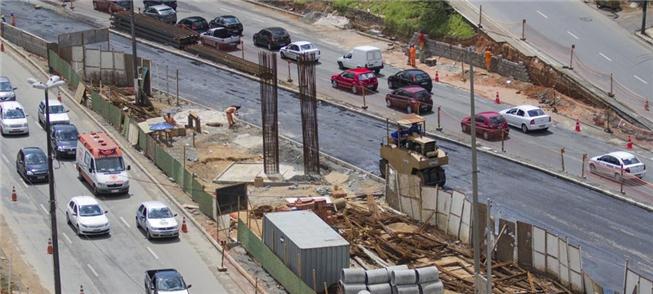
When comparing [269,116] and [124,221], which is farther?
[269,116]

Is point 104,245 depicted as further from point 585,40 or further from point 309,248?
point 585,40

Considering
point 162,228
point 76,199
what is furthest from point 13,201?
point 162,228

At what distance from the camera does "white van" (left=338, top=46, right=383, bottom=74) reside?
84875 mm

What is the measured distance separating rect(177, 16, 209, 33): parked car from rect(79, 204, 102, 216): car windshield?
3758cm

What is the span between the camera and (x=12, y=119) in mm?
71750

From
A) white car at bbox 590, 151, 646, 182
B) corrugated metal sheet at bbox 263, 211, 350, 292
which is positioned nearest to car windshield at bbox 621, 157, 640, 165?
white car at bbox 590, 151, 646, 182

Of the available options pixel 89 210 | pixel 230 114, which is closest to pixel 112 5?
pixel 230 114

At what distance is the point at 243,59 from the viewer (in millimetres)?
88062

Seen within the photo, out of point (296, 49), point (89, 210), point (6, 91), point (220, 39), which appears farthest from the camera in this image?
point (220, 39)

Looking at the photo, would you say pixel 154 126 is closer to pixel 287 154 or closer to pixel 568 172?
pixel 287 154

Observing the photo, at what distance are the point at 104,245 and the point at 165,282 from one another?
26.2ft

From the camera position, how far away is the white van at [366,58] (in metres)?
84.9

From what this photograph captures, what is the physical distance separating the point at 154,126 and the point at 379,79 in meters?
17.7

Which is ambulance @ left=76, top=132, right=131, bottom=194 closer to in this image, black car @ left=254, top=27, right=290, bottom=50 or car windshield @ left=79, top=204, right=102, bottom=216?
car windshield @ left=79, top=204, right=102, bottom=216
